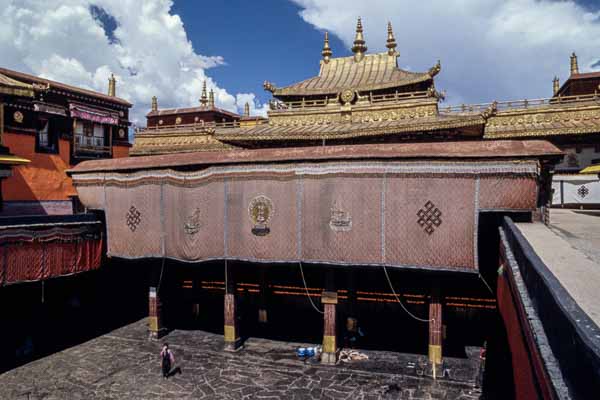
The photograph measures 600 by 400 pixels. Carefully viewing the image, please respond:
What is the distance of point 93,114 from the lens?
78.9ft

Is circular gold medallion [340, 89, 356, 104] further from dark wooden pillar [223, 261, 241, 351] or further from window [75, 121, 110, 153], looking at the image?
window [75, 121, 110, 153]

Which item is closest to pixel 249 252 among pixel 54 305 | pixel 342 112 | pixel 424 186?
pixel 424 186

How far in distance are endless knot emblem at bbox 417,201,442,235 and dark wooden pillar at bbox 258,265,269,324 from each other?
337 inches

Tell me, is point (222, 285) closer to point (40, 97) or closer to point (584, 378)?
point (40, 97)

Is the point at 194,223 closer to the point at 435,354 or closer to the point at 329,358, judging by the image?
the point at 329,358

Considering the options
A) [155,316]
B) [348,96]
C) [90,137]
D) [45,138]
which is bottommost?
[155,316]

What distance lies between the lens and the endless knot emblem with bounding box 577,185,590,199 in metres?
19.0

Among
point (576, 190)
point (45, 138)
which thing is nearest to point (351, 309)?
point (576, 190)

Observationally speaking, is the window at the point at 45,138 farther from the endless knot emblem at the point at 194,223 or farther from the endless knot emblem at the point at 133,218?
the endless knot emblem at the point at 194,223

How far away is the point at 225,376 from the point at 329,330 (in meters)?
3.87

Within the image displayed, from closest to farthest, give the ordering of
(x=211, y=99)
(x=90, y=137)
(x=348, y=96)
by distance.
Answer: (x=348, y=96) < (x=90, y=137) < (x=211, y=99)

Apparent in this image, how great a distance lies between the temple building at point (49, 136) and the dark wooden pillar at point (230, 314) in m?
11.4

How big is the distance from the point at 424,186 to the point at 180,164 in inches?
336

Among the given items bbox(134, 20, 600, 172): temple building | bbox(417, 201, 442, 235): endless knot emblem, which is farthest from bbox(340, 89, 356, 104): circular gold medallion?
bbox(417, 201, 442, 235): endless knot emblem
